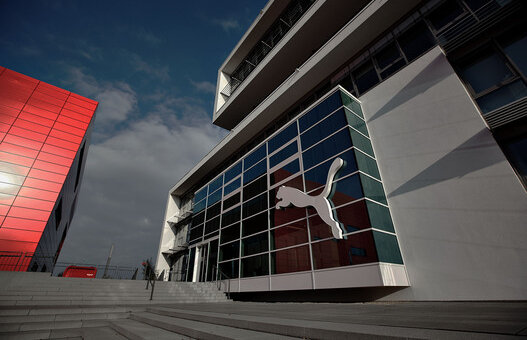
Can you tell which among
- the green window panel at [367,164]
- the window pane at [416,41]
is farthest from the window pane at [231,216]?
the window pane at [416,41]

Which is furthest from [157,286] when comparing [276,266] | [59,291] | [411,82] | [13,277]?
[411,82]

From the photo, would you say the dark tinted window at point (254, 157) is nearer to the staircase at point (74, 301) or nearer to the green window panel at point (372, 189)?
the green window panel at point (372, 189)

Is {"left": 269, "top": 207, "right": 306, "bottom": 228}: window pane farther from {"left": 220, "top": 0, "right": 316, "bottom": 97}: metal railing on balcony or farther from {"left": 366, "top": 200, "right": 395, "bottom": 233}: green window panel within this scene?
{"left": 220, "top": 0, "right": 316, "bottom": 97}: metal railing on balcony

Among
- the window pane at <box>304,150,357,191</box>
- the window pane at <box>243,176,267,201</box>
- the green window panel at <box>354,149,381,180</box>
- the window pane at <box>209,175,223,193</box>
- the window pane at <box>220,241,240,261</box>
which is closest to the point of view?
the green window panel at <box>354,149,381,180</box>

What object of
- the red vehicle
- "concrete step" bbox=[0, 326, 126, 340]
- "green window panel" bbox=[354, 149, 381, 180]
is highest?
"green window panel" bbox=[354, 149, 381, 180]

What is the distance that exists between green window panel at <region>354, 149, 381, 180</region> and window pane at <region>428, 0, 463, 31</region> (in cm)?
741

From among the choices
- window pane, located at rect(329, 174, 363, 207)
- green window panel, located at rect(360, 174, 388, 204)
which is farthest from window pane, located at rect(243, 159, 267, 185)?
green window panel, located at rect(360, 174, 388, 204)

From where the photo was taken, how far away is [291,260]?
40.8 ft

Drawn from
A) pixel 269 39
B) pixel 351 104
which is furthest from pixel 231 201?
pixel 269 39

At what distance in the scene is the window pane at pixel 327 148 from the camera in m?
11.7

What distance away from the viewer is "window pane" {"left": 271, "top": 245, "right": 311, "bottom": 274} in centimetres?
1172

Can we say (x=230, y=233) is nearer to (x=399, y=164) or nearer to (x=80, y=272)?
(x=399, y=164)

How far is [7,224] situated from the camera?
1520 centimetres

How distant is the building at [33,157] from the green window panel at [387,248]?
2029 cm
